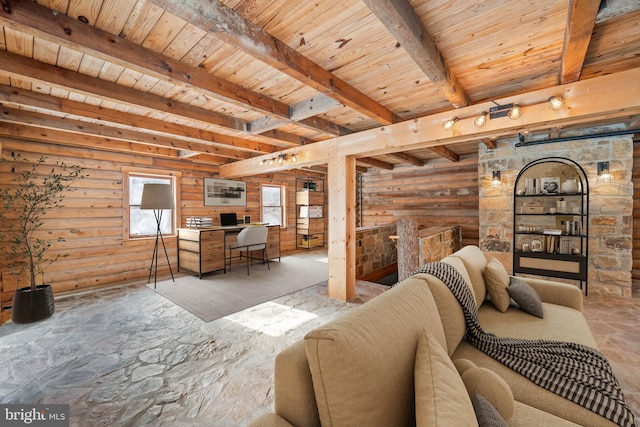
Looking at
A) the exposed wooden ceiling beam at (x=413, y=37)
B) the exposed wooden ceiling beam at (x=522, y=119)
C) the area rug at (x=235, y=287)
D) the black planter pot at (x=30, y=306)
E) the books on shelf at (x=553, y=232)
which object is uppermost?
the exposed wooden ceiling beam at (x=413, y=37)

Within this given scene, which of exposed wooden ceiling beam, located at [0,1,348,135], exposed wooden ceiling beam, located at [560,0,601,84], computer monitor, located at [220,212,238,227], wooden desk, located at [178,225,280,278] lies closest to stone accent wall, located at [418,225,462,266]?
exposed wooden ceiling beam, located at [560,0,601,84]

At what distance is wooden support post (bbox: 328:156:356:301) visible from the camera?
3443 mm

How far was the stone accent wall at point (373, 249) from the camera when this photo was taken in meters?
4.58

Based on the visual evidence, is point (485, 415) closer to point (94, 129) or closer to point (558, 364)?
point (558, 364)

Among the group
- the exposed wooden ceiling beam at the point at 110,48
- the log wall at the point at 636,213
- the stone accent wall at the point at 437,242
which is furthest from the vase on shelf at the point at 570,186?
the exposed wooden ceiling beam at the point at 110,48

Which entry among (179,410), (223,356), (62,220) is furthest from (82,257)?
(179,410)

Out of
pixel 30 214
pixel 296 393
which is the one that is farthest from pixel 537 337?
pixel 30 214

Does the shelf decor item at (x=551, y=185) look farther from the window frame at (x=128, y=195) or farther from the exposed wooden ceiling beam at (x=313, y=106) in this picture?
the window frame at (x=128, y=195)

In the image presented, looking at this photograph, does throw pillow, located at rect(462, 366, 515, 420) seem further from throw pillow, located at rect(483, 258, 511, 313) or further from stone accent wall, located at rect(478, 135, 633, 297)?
stone accent wall, located at rect(478, 135, 633, 297)

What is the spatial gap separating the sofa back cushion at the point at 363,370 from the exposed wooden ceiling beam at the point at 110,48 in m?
2.02

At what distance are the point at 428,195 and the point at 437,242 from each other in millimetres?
2048

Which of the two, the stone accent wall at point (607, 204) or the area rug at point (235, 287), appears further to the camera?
the stone accent wall at point (607, 204)

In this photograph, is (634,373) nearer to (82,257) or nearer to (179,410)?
(179,410)

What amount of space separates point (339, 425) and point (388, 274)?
480 centimetres
